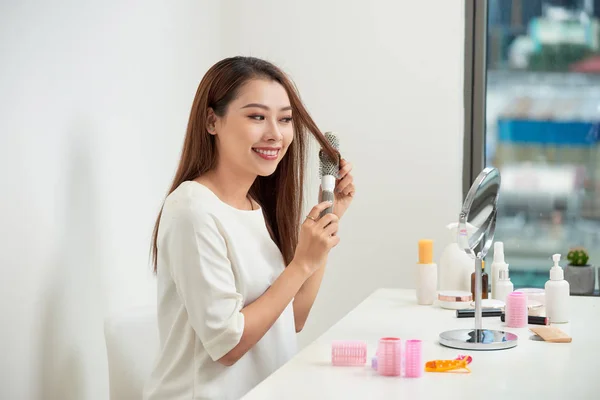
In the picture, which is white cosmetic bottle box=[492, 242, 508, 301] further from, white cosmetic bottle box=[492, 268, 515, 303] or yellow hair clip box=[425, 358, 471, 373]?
yellow hair clip box=[425, 358, 471, 373]

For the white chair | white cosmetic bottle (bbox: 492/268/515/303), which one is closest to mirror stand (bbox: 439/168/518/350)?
white cosmetic bottle (bbox: 492/268/515/303)

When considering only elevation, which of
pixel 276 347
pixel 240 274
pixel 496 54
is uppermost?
pixel 496 54

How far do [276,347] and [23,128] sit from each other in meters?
0.69

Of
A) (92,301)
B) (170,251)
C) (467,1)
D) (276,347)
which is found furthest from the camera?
(467,1)

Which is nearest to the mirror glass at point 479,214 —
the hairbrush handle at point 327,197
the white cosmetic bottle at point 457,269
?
the hairbrush handle at point 327,197

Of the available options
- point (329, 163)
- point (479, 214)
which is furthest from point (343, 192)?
point (479, 214)

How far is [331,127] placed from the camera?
9.63 ft

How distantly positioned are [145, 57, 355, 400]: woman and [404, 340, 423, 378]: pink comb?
12.9 inches

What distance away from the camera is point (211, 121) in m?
1.70

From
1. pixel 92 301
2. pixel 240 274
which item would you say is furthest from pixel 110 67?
pixel 240 274

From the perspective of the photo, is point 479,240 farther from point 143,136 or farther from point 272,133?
point 143,136

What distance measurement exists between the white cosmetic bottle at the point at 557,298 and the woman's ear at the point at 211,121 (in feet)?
2.78

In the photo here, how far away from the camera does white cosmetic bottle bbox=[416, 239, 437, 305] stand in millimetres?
2133

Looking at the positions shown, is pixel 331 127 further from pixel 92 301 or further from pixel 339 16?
pixel 92 301
